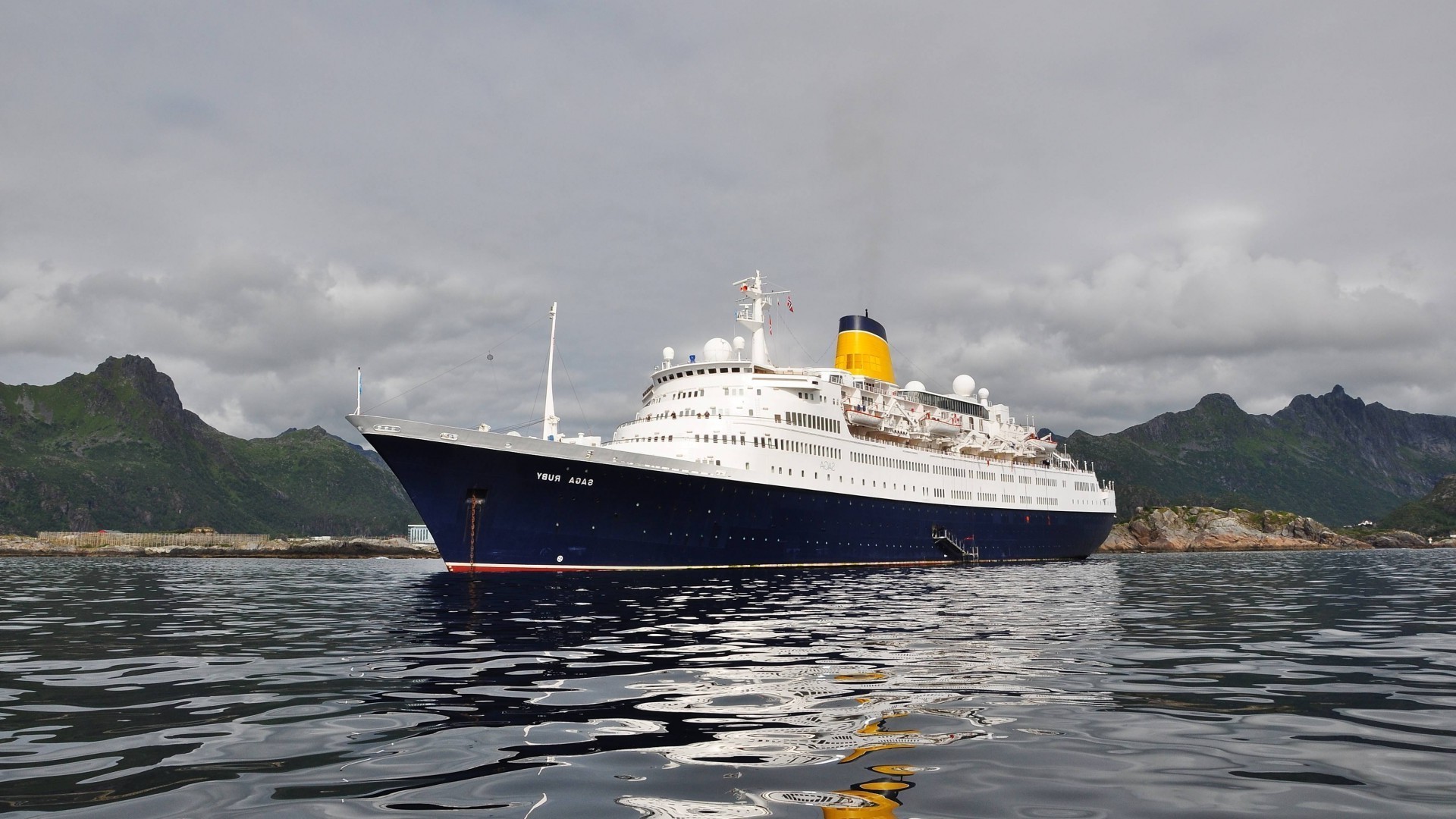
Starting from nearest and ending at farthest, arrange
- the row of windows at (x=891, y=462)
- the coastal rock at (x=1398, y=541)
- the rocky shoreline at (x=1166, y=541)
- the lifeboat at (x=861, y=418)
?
the row of windows at (x=891, y=462), the lifeboat at (x=861, y=418), the rocky shoreline at (x=1166, y=541), the coastal rock at (x=1398, y=541)

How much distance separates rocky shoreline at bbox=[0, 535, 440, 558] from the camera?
101 m

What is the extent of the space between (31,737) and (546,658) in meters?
5.69

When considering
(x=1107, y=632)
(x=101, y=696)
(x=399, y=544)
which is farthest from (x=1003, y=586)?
(x=399, y=544)

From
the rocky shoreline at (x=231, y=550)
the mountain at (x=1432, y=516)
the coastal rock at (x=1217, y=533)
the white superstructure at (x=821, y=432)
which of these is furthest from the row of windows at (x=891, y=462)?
the mountain at (x=1432, y=516)

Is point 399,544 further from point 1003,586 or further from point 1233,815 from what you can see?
point 1233,815

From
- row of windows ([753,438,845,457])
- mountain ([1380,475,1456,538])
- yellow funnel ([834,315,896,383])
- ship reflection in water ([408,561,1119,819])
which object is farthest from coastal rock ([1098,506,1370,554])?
ship reflection in water ([408,561,1119,819])

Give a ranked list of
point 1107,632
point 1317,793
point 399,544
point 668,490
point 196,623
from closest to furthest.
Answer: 1. point 1317,793
2. point 1107,632
3. point 196,623
4. point 668,490
5. point 399,544

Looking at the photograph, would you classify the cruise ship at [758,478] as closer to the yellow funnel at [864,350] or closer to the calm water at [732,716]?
the yellow funnel at [864,350]

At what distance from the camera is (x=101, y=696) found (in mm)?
8672

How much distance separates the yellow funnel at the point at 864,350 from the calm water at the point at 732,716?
38.6 meters

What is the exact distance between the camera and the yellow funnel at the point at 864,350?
182 ft

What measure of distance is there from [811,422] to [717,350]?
7026mm

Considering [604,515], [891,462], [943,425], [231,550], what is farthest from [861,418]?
[231,550]

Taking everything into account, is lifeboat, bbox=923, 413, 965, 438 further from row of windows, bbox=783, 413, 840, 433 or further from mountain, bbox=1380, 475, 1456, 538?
mountain, bbox=1380, 475, 1456, 538
